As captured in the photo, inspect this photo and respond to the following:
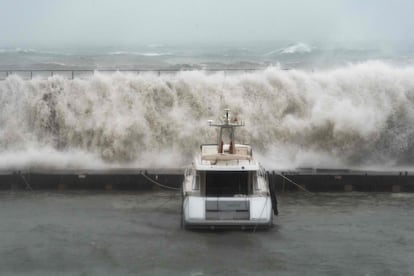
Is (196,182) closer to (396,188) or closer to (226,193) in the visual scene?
(226,193)

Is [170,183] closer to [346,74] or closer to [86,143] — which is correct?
[86,143]

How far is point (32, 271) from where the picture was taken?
23.1 m

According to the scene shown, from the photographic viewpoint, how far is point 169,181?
33969mm

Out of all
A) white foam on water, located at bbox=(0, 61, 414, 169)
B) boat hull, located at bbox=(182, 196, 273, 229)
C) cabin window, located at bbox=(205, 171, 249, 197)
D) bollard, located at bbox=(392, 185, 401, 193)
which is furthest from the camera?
white foam on water, located at bbox=(0, 61, 414, 169)

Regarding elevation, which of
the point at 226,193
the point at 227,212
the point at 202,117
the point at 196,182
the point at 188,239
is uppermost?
the point at 202,117

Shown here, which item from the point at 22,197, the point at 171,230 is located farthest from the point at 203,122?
the point at 171,230

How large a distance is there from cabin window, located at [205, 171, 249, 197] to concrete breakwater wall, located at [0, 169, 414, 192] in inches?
207

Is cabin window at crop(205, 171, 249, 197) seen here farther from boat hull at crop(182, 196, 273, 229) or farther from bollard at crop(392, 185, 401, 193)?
bollard at crop(392, 185, 401, 193)

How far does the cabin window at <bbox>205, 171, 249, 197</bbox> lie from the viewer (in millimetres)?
28391

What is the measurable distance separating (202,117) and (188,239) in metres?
15.8

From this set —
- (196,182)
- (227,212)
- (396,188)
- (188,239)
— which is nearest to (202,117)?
(396,188)

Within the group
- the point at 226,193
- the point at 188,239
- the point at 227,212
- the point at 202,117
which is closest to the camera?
the point at 188,239

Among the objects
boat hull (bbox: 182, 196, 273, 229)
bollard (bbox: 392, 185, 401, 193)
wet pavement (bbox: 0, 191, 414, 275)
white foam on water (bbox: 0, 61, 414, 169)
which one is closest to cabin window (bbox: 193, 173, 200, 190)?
boat hull (bbox: 182, 196, 273, 229)

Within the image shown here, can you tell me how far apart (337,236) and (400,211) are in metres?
4.57
